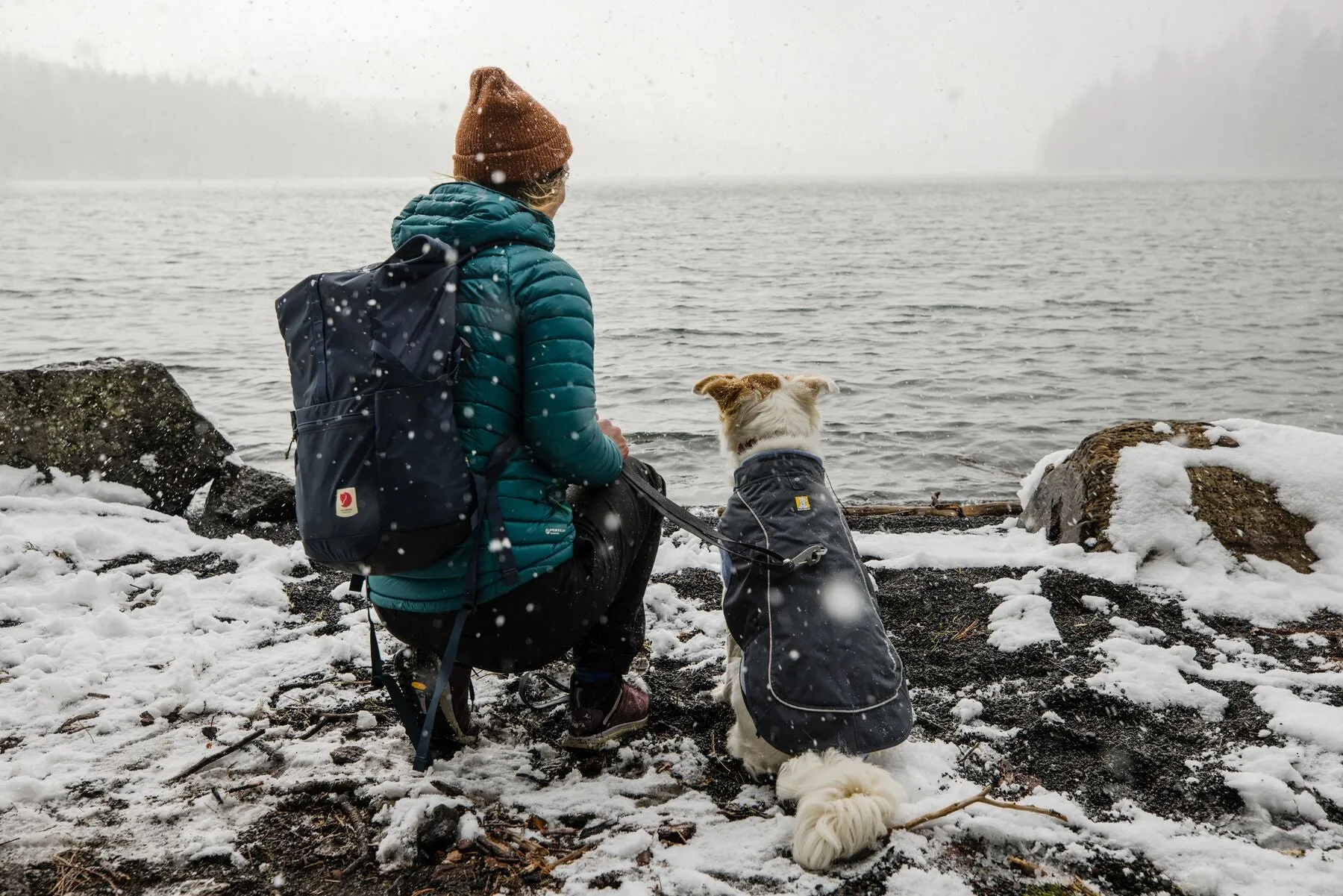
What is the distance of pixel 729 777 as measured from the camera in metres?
3.45

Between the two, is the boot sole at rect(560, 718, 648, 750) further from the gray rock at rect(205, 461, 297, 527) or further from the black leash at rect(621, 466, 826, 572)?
the gray rock at rect(205, 461, 297, 527)

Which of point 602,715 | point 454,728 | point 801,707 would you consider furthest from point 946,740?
point 454,728

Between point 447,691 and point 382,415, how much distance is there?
1271mm

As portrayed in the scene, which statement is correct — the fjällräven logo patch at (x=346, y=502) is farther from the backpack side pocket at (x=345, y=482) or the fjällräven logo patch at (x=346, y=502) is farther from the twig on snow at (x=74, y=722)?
the twig on snow at (x=74, y=722)

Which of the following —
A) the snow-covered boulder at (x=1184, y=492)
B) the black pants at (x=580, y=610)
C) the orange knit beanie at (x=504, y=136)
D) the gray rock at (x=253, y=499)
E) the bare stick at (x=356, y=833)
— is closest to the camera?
the bare stick at (x=356, y=833)

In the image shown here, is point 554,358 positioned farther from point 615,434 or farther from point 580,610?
point 580,610

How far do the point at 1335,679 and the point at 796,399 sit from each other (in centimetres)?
284

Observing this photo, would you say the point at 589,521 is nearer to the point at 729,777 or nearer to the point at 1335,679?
the point at 729,777

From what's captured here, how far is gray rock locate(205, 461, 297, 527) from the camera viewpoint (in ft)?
23.5

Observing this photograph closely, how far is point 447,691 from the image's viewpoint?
3391mm

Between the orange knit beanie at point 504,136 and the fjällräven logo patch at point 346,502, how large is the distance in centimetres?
134

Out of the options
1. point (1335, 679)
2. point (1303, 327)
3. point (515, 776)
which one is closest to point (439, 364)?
point (515, 776)

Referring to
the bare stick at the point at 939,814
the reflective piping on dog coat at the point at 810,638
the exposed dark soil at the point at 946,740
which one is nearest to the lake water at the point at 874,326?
the exposed dark soil at the point at 946,740

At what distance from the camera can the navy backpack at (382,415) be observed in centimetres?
273
